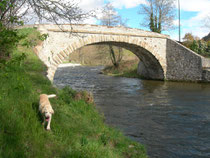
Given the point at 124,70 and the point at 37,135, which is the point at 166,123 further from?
the point at 124,70

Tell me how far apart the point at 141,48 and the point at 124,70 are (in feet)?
27.0

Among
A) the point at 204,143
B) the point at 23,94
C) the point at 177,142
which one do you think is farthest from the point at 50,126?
the point at 204,143

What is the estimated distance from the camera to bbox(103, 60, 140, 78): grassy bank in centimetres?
2308

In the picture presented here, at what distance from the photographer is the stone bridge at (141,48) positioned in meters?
12.4

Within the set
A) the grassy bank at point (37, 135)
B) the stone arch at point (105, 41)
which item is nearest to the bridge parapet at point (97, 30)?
the stone arch at point (105, 41)

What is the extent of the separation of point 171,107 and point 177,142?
3.74m

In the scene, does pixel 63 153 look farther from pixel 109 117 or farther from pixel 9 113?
pixel 109 117

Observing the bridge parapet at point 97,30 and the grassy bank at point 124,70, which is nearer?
the bridge parapet at point 97,30

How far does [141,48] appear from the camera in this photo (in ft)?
55.8

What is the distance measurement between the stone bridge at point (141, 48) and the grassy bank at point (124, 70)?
7.34ft

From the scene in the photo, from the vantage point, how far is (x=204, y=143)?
16.8ft

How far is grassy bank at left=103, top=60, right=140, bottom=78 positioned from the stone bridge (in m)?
2.24

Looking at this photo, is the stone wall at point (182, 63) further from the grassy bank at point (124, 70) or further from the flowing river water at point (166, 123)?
the flowing river water at point (166, 123)

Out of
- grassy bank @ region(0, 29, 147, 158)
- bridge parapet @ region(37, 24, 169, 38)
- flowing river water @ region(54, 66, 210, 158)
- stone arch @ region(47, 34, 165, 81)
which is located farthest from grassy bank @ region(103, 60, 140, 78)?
grassy bank @ region(0, 29, 147, 158)
